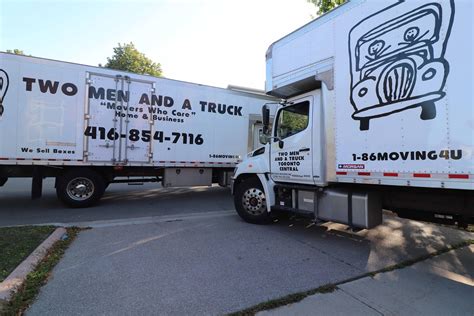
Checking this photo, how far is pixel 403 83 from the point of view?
404cm

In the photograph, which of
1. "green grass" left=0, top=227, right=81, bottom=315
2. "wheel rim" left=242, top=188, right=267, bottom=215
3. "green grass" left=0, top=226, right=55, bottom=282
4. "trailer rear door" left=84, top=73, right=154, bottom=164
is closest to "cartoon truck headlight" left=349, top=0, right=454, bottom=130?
"wheel rim" left=242, top=188, right=267, bottom=215

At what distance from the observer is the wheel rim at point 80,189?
26.1 ft

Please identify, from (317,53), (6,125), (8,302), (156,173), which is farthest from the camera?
(156,173)

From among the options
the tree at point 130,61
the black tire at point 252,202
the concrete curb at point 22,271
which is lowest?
the concrete curb at point 22,271

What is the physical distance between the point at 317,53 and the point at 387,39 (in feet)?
4.24

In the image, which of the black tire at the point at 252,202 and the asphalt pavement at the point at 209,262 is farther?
the black tire at the point at 252,202

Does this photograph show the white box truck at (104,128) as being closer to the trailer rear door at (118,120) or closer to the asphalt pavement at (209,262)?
the trailer rear door at (118,120)

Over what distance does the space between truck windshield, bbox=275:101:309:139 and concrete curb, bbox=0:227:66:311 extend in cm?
464

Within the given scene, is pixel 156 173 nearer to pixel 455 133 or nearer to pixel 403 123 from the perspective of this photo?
pixel 403 123

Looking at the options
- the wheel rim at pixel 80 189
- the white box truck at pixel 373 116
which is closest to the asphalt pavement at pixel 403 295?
the white box truck at pixel 373 116

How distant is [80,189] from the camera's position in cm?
805

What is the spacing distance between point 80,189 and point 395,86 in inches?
309

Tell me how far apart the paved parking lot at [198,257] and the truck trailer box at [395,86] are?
1431 millimetres

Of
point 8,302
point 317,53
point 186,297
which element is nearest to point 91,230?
point 8,302
